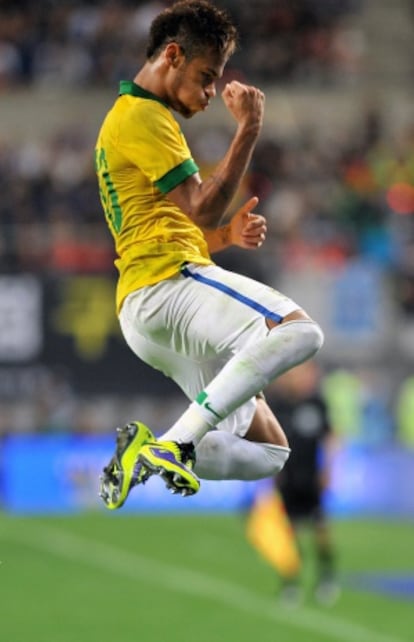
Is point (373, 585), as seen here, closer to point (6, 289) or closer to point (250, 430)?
point (6, 289)

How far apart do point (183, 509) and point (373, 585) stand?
16.5ft

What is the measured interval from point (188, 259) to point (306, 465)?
291 inches

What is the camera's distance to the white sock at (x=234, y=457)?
21.0 ft

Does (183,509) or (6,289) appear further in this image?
(183,509)

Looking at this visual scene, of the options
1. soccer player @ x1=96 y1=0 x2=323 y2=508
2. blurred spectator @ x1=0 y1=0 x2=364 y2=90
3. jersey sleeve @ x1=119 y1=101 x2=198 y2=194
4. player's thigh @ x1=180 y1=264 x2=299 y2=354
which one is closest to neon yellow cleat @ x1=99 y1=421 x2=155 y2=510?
soccer player @ x1=96 y1=0 x2=323 y2=508

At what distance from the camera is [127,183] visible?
6.31 m

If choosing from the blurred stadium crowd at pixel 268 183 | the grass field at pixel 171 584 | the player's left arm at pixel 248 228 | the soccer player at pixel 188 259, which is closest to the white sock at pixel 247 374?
the soccer player at pixel 188 259

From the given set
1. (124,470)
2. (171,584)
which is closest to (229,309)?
(124,470)

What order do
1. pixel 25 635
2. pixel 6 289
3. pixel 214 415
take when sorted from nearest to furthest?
pixel 214 415 < pixel 25 635 < pixel 6 289

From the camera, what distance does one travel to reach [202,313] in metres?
6.28

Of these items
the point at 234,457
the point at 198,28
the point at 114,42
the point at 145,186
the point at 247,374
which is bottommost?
the point at 114,42

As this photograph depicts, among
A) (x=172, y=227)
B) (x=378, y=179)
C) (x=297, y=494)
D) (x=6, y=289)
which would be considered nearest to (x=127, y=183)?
(x=172, y=227)

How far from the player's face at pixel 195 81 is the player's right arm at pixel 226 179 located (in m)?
0.13

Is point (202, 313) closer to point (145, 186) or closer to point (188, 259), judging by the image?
point (188, 259)
